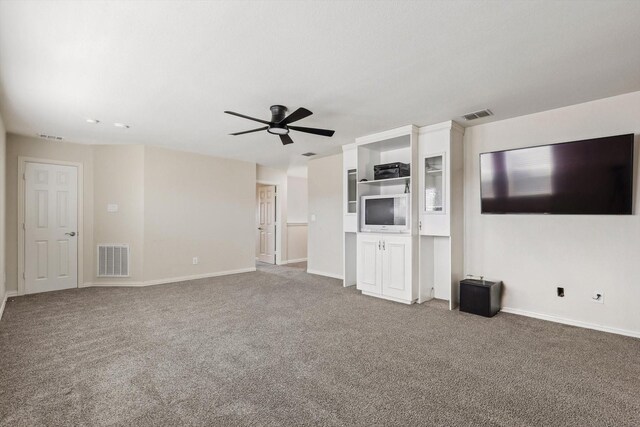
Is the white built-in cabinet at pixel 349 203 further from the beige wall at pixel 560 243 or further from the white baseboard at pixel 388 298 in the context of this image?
the beige wall at pixel 560 243

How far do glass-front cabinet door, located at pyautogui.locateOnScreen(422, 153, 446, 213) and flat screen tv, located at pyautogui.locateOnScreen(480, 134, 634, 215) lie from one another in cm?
49

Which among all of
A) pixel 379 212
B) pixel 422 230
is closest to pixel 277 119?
pixel 379 212

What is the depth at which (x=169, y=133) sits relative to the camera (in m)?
4.63

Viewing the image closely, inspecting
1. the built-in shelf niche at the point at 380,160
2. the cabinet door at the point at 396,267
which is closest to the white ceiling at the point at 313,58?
the built-in shelf niche at the point at 380,160

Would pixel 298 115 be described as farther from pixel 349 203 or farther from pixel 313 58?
pixel 349 203

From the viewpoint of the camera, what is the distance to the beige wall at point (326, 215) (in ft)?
19.7

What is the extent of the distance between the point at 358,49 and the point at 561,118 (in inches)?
111

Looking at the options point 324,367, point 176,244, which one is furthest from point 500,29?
point 176,244

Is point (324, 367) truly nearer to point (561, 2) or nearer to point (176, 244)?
point (561, 2)

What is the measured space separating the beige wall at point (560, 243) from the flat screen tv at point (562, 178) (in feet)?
0.65

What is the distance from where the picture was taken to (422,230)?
13.9 feet

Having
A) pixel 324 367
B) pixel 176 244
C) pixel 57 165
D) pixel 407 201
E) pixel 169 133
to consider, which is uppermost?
pixel 169 133

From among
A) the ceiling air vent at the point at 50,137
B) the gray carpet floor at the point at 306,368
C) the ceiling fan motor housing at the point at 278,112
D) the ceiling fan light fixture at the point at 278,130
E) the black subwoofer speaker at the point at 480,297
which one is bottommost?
the gray carpet floor at the point at 306,368

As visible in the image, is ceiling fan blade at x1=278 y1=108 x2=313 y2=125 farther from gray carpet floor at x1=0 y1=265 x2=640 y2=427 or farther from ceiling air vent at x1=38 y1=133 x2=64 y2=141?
ceiling air vent at x1=38 y1=133 x2=64 y2=141
